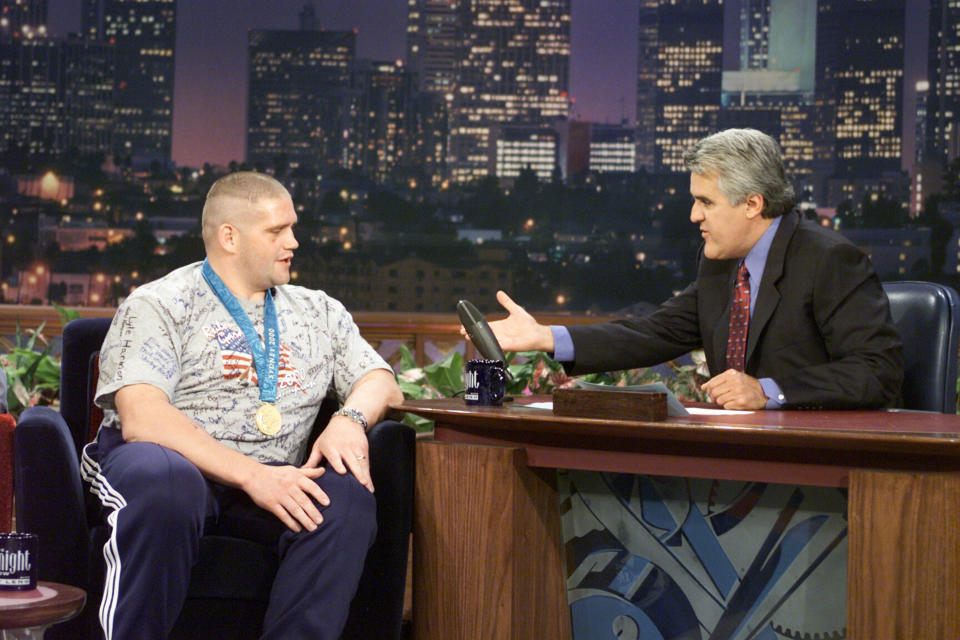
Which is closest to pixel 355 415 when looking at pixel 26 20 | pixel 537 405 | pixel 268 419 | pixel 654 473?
pixel 268 419

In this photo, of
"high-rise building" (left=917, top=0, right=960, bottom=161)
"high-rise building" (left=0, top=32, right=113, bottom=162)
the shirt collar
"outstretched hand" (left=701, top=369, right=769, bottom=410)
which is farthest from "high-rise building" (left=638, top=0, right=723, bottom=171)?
"outstretched hand" (left=701, top=369, right=769, bottom=410)

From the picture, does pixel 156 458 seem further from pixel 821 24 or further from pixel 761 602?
pixel 821 24

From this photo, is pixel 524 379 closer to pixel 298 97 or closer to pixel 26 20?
pixel 298 97

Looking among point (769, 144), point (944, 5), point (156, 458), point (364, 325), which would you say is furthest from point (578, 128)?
point (156, 458)

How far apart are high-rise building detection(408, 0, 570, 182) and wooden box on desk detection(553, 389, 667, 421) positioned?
7854 millimetres

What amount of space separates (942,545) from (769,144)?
108cm

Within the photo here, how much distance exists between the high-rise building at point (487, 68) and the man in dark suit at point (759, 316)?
7219 mm

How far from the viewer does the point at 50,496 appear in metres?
2.06

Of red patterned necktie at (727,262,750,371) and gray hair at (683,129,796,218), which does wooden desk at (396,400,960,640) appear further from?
gray hair at (683,129,796,218)

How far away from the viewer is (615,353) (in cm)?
247

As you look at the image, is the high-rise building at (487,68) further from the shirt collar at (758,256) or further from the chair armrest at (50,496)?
the chair armrest at (50,496)

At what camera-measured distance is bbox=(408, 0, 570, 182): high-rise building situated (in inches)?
381

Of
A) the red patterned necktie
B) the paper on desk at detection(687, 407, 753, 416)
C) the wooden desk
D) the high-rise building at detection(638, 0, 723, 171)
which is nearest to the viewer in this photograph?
the wooden desk

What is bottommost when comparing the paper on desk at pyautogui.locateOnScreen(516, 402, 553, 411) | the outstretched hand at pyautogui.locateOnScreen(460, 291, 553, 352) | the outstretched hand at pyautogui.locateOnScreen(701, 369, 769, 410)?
the paper on desk at pyautogui.locateOnScreen(516, 402, 553, 411)
